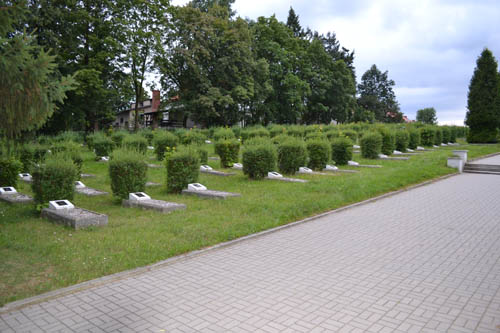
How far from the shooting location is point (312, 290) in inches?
180

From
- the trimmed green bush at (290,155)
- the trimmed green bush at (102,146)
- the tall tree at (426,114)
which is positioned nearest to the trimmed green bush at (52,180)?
the trimmed green bush at (290,155)

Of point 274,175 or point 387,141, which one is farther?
point 387,141

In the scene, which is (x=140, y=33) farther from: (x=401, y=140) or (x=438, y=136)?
(x=438, y=136)

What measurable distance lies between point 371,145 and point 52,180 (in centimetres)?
1566

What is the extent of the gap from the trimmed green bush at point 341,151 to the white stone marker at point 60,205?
12.3 metres

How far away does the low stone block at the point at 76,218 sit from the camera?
7062mm

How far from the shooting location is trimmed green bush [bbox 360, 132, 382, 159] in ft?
64.5

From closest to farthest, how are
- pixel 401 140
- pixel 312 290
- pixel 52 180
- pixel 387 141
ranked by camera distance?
1. pixel 312 290
2. pixel 52 180
3. pixel 387 141
4. pixel 401 140

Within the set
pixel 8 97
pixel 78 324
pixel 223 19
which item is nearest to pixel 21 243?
pixel 8 97

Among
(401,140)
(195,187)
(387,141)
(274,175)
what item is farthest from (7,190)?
(401,140)

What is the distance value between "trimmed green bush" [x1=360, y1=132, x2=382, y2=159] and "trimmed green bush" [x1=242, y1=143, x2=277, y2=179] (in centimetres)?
853

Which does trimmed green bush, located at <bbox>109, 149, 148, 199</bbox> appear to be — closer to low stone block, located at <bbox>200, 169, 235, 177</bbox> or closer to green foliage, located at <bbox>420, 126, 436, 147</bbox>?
low stone block, located at <bbox>200, 169, 235, 177</bbox>

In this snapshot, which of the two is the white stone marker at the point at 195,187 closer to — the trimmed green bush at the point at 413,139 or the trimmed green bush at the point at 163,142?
the trimmed green bush at the point at 163,142

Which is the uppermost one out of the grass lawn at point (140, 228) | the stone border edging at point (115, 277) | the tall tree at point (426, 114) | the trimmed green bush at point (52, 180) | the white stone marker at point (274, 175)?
the tall tree at point (426, 114)
